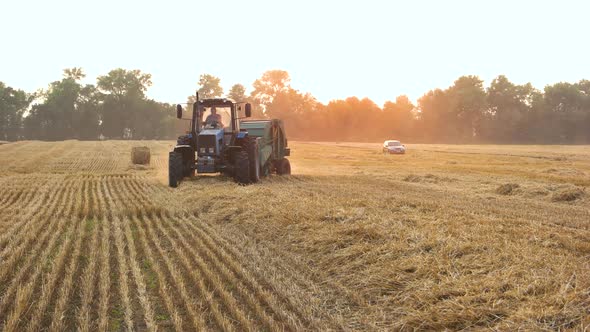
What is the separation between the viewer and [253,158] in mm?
14602

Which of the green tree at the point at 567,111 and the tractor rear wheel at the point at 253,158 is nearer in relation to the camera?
the tractor rear wheel at the point at 253,158

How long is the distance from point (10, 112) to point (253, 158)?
231ft

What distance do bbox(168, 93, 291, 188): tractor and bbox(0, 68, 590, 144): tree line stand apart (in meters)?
61.0

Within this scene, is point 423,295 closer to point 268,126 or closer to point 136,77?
point 268,126

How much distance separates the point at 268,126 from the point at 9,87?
70.4m

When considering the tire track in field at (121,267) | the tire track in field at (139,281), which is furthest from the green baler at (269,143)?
the tire track in field at (139,281)

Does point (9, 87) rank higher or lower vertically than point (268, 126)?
higher

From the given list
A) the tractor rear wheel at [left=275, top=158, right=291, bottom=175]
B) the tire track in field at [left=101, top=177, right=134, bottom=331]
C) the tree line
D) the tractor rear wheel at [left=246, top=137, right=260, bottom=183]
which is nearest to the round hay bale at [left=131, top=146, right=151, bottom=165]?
the tractor rear wheel at [left=275, top=158, right=291, bottom=175]

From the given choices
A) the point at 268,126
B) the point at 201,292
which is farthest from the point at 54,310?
the point at 268,126

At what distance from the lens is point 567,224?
8094 mm

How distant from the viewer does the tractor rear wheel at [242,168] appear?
14.2m

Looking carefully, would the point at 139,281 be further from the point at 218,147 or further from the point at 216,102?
the point at 216,102

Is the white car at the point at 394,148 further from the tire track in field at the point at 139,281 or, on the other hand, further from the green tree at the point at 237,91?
the green tree at the point at 237,91

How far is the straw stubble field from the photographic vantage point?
4402 mm
